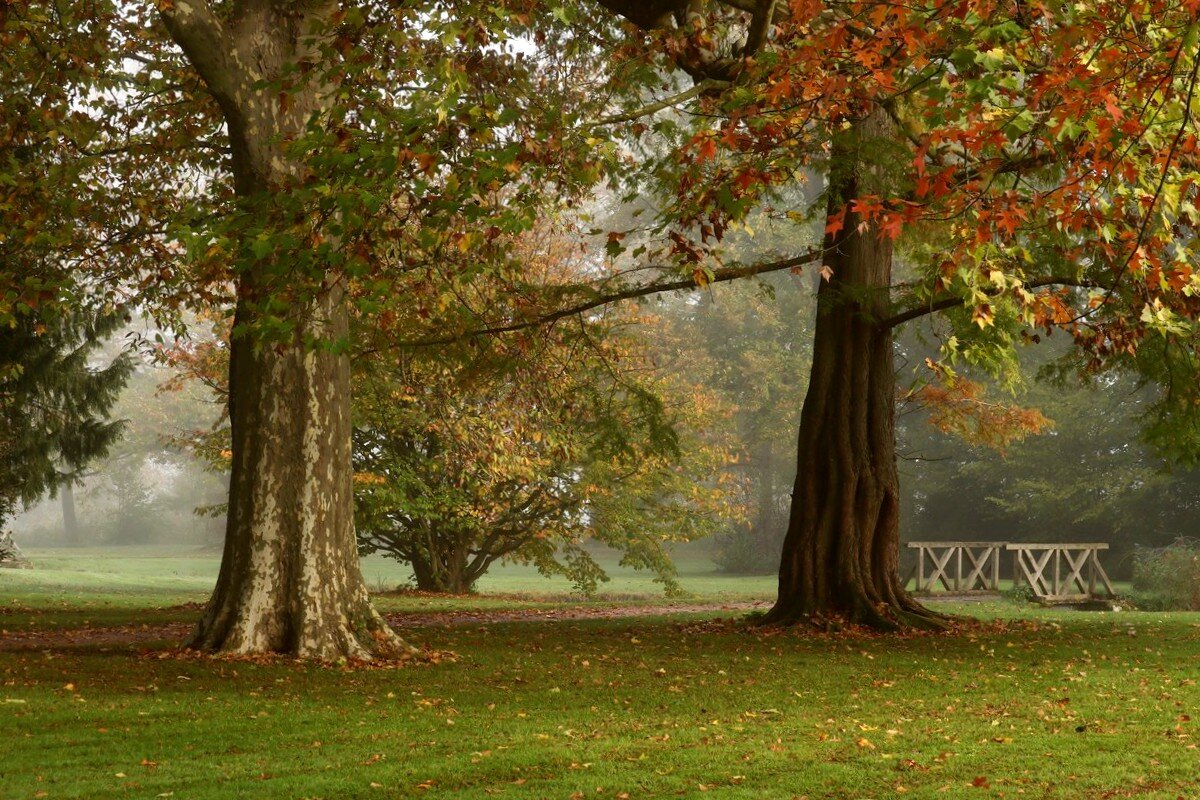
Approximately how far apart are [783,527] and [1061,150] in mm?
37679

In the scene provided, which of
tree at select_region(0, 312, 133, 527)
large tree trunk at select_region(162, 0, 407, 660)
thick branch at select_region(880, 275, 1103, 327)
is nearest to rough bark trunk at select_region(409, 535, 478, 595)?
tree at select_region(0, 312, 133, 527)

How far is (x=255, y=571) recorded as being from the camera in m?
11.0

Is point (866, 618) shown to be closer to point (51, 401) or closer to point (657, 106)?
point (657, 106)

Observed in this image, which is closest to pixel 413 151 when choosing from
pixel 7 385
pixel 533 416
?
pixel 533 416

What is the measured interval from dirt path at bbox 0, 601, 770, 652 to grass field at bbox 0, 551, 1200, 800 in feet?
1.57

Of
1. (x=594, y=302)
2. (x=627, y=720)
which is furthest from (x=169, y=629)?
(x=627, y=720)

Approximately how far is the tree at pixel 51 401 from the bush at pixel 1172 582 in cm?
1969

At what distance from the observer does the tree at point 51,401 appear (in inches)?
788

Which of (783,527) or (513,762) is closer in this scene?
(513,762)

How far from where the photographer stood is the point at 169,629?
49.7 ft

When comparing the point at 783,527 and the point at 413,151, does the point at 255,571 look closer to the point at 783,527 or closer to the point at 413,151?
the point at 413,151

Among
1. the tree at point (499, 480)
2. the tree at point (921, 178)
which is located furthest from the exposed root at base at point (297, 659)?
the tree at point (499, 480)

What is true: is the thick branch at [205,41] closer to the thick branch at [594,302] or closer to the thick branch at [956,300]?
the thick branch at [594,302]

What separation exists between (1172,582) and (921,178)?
69.2 feet
